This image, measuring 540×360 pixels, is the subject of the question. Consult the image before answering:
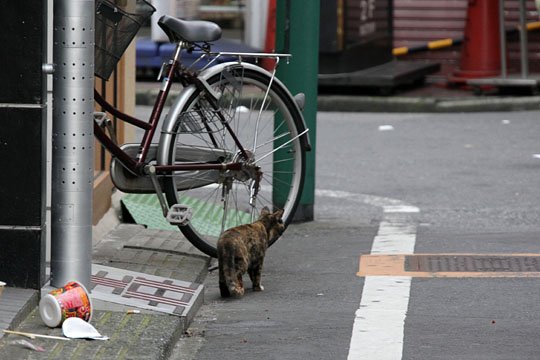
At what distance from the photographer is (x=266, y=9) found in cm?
1864

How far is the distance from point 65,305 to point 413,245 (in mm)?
2970

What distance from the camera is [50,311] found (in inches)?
199

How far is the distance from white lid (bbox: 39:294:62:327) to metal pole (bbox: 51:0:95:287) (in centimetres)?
23

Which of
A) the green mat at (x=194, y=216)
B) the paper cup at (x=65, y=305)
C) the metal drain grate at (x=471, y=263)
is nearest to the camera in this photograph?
the paper cup at (x=65, y=305)

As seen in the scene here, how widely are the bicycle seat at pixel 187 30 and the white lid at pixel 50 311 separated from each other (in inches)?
76.7

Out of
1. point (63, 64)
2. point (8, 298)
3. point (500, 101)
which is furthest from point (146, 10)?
point (500, 101)

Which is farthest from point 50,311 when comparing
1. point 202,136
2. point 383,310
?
point 202,136

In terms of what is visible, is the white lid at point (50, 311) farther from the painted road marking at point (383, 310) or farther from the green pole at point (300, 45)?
the green pole at point (300, 45)

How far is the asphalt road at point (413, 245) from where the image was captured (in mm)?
5262

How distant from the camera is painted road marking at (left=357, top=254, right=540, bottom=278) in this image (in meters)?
6.56

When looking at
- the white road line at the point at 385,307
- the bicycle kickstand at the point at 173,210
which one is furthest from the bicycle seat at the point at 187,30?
the white road line at the point at 385,307

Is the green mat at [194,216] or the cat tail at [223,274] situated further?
the green mat at [194,216]

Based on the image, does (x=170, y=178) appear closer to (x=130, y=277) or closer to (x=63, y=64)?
(x=130, y=277)

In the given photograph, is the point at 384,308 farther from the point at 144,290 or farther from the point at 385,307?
the point at 144,290
